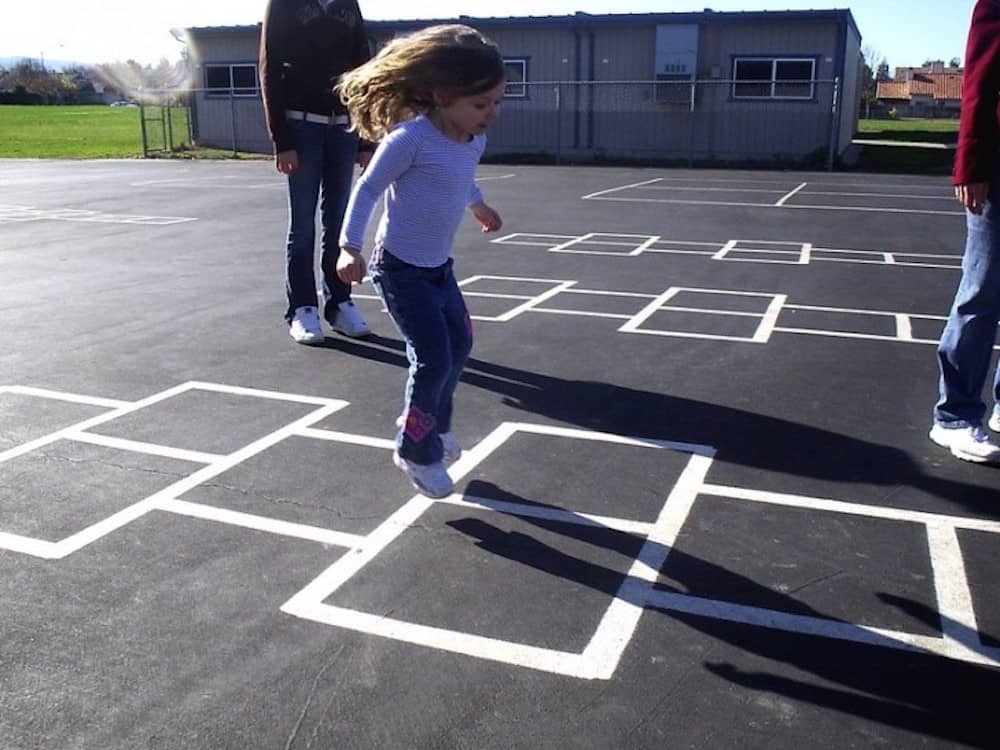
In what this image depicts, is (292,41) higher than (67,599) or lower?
higher

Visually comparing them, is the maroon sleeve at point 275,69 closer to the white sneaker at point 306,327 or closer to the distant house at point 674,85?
the white sneaker at point 306,327

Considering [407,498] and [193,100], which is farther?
[193,100]

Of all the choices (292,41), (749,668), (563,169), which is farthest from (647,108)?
(749,668)

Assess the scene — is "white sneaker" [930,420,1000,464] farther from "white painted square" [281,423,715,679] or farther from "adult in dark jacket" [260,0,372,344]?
"adult in dark jacket" [260,0,372,344]

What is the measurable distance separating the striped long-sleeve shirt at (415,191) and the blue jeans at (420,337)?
2.4 inches

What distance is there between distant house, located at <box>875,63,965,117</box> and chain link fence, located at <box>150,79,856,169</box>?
59.7m

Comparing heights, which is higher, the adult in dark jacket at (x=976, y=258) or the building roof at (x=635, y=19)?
the building roof at (x=635, y=19)

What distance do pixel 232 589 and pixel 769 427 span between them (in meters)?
2.48

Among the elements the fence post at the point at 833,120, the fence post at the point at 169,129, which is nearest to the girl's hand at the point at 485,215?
the fence post at the point at 833,120

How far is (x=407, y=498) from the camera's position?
347 cm

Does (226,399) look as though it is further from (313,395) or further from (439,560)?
(439,560)

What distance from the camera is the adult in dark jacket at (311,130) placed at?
18.1ft

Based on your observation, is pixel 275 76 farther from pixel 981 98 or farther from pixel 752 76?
pixel 752 76

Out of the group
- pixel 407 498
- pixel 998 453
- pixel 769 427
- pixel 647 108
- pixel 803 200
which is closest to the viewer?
pixel 407 498
